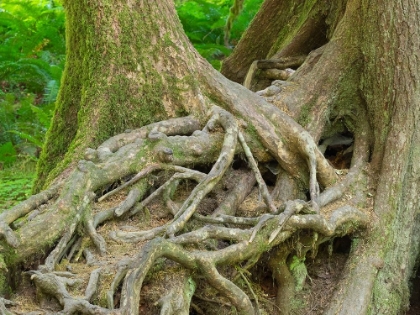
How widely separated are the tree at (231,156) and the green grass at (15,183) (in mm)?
1735

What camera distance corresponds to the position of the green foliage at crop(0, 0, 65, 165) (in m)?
9.48

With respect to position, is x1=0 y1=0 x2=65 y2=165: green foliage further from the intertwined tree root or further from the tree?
the intertwined tree root

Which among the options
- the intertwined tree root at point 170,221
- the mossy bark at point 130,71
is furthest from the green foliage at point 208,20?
the intertwined tree root at point 170,221

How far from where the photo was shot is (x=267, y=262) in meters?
4.59

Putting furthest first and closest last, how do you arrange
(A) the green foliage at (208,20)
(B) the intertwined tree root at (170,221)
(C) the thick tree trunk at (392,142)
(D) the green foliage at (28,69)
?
(A) the green foliage at (208,20) → (D) the green foliage at (28,69) → (C) the thick tree trunk at (392,142) → (B) the intertwined tree root at (170,221)

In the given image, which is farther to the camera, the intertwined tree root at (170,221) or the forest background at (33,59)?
the forest background at (33,59)

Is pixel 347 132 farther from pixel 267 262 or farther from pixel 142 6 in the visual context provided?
pixel 142 6

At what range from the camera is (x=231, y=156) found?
14.8 feet

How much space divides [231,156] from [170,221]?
0.79 meters

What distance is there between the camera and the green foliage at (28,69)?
9484mm

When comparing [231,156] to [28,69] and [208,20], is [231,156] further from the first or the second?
[208,20]

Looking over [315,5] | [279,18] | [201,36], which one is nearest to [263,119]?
[315,5]

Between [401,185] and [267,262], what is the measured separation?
1474 millimetres

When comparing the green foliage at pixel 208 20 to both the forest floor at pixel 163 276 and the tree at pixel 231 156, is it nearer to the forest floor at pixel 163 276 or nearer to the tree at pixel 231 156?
the tree at pixel 231 156
